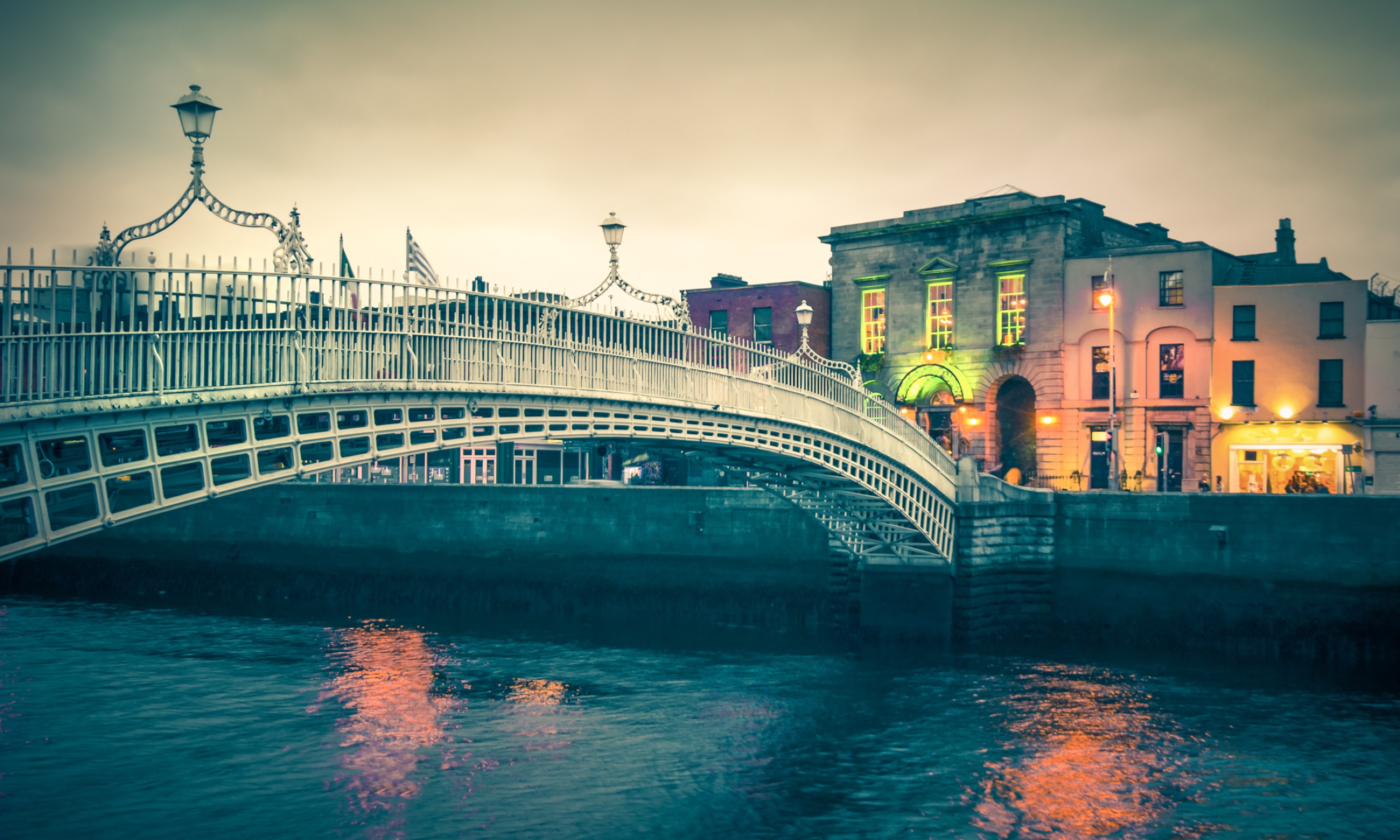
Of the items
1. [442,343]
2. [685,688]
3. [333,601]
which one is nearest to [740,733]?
[685,688]

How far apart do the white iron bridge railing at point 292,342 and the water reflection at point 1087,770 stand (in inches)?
341

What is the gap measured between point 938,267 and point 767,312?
26.6 feet

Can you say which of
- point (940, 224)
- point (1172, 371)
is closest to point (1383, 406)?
point (1172, 371)

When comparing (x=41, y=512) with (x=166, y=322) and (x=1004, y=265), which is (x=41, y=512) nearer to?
(x=166, y=322)

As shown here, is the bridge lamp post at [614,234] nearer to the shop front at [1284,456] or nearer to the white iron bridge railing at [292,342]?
the white iron bridge railing at [292,342]

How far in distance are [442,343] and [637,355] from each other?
4.47 metres

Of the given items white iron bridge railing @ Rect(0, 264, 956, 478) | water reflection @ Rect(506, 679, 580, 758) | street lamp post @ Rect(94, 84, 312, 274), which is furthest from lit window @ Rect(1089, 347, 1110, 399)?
street lamp post @ Rect(94, 84, 312, 274)

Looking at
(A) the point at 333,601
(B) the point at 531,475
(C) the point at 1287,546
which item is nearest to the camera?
(C) the point at 1287,546

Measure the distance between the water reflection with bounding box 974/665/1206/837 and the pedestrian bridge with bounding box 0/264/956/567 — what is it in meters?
6.70

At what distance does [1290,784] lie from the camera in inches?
717

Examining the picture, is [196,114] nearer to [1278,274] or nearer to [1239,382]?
[1239,382]

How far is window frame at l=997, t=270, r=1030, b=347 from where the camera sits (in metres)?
42.3

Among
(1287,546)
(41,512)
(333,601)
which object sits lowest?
(333,601)

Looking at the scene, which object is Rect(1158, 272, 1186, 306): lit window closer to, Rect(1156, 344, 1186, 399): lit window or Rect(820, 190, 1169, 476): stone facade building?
Rect(1156, 344, 1186, 399): lit window
